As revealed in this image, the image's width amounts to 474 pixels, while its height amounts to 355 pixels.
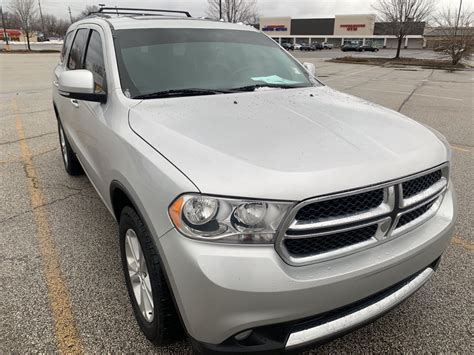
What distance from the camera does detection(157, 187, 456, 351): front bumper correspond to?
62.9 inches

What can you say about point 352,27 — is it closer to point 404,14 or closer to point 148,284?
point 404,14

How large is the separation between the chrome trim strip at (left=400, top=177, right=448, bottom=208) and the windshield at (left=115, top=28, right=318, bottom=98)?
1447 millimetres

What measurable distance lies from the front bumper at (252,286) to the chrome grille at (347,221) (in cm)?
5

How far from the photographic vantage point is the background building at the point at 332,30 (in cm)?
8606

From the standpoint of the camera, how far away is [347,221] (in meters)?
1.75

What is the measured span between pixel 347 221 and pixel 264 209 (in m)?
0.38

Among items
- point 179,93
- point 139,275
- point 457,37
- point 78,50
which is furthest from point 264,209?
point 457,37

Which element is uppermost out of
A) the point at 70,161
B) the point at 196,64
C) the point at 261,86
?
the point at 196,64

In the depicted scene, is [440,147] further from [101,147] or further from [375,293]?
[101,147]

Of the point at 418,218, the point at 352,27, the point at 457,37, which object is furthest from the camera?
the point at 352,27

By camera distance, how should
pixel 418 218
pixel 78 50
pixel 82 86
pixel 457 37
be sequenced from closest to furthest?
pixel 418 218 < pixel 82 86 < pixel 78 50 < pixel 457 37

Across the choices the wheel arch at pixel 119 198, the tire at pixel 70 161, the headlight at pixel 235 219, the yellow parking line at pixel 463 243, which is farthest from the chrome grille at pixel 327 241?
the tire at pixel 70 161

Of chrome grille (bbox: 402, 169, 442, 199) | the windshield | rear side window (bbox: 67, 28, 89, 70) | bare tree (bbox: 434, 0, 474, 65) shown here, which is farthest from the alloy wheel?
bare tree (bbox: 434, 0, 474, 65)

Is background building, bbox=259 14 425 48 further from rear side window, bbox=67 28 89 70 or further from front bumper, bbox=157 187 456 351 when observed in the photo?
front bumper, bbox=157 187 456 351
